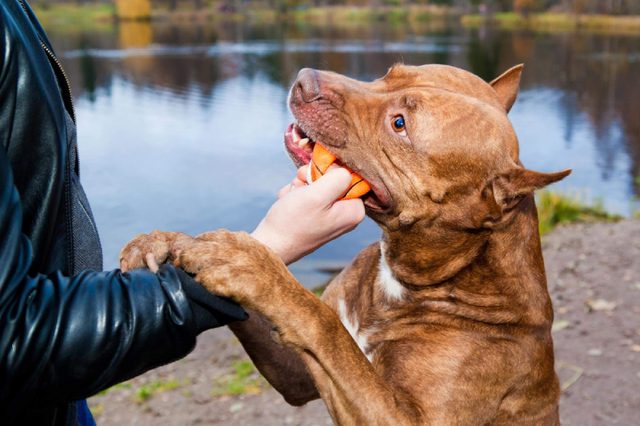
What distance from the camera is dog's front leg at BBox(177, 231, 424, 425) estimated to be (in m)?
2.37

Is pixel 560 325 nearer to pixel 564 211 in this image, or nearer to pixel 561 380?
pixel 561 380

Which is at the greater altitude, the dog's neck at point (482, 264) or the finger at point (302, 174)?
the finger at point (302, 174)

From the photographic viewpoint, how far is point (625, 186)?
1170 centimetres

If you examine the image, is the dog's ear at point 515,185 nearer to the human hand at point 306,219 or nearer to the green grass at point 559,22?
the human hand at point 306,219

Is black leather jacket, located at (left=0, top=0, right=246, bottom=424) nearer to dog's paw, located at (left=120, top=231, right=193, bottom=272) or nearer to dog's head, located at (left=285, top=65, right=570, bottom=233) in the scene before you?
dog's paw, located at (left=120, top=231, right=193, bottom=272)

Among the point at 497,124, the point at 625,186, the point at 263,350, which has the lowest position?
the point at 625,186

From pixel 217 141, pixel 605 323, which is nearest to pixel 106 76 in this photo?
pixel 217 141

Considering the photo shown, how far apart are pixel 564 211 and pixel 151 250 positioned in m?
7.61

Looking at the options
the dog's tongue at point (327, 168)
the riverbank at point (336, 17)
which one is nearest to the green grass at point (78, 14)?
the riverbank at point (336, 17)

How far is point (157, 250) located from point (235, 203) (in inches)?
299

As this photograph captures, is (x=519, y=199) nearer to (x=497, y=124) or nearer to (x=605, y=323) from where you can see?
(x=497, y=124)

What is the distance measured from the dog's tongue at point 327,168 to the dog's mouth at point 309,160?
0.02 m

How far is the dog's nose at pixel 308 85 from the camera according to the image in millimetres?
3119

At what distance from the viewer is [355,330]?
331 cm
